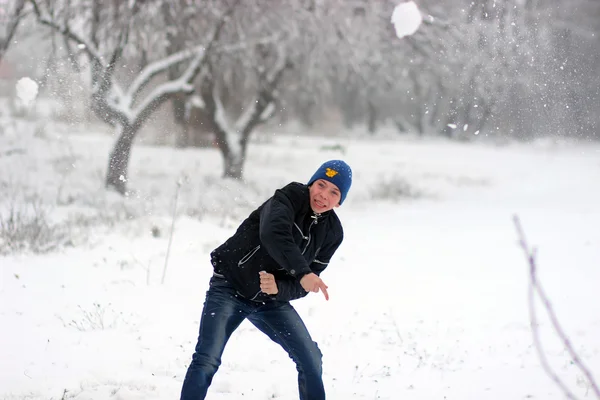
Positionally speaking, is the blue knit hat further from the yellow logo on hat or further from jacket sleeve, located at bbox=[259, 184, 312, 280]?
jacket sleeve, located at bbox=[259, 184, 312, 280]

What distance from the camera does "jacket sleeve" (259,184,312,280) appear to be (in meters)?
2.87

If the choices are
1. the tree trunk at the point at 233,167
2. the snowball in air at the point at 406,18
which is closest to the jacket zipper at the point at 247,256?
the tree trunk at the point at 233,167

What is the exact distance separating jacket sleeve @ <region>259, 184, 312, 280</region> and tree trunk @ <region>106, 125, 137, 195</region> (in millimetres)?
10599

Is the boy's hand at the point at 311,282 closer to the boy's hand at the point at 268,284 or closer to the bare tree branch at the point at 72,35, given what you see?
the boy's hand at the point at 268,284

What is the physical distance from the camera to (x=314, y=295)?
701cm

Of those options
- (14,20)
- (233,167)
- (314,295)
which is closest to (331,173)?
(314,295)

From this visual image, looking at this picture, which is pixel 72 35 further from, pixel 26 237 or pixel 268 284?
pixel 268 284

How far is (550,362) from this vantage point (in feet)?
17.6

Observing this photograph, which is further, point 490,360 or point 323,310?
point 323,310

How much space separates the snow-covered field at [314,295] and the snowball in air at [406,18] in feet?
11.9

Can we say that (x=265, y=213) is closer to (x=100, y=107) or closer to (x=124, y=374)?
(x=124, y=374)

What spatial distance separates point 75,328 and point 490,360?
124 inches

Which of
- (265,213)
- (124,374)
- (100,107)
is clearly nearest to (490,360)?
(124,374)

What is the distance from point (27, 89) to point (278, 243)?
711 inches
